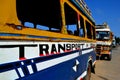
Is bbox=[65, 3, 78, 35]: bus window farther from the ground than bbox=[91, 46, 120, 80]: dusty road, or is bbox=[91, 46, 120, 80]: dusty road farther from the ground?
bbox=[65, 3, 78, 35]: bus window

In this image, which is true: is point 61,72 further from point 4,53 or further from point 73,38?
point 4,53

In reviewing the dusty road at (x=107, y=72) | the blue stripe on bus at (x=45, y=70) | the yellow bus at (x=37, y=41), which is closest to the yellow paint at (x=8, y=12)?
the yellow bus at (x=37, y=41)

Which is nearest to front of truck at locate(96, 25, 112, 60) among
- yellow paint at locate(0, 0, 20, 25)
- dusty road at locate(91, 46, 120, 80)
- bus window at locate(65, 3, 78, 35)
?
dusty road at locate(91, 46, 120, 80)

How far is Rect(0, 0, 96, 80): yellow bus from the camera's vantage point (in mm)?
2896

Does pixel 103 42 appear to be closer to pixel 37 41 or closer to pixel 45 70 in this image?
pixel 45 70

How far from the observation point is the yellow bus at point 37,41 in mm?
2896

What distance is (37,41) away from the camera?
3.62 metres

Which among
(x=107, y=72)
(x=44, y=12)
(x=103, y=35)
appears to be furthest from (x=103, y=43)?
(x=44, y=12)

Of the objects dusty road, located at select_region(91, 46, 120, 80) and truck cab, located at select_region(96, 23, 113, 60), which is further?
truck cab, located at select_region(96, 23, 113, 60)

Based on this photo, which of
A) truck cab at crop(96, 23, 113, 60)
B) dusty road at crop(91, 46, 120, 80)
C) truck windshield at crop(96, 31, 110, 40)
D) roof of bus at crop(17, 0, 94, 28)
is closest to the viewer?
roof of bus at crop(17, 0, 94, 28)

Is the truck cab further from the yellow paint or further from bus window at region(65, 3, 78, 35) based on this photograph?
the yellow paint

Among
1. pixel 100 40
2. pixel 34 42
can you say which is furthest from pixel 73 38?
pixel 100 40

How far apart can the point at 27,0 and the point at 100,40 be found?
67.1 feet

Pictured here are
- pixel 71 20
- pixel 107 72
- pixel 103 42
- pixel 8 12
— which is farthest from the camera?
pixel 103 42
